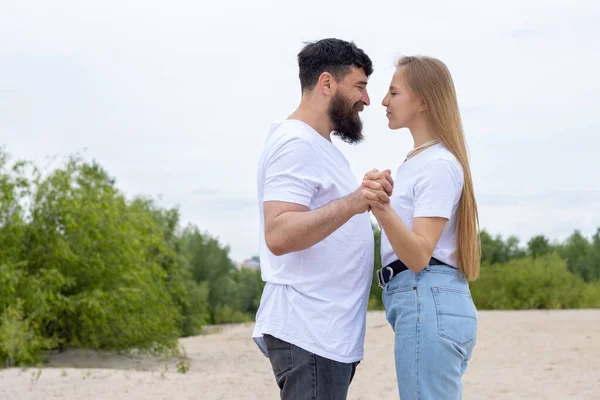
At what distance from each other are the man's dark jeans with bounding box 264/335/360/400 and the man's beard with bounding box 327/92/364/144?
0.81 meters

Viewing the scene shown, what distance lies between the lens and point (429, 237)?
8.77 feet

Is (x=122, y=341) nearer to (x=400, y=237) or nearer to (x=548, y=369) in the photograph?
(x=548, y=369)

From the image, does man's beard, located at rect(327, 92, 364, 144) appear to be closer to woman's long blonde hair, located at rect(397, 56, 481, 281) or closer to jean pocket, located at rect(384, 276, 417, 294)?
woman's long blonde hair, located at rect(397, 56, 481, 281)

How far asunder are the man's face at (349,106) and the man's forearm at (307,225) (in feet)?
1.43

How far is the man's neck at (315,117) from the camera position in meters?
2.97

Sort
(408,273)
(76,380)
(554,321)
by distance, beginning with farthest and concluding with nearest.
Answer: (554,321) < (76,380) < (408,273)

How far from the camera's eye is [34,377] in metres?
11.1

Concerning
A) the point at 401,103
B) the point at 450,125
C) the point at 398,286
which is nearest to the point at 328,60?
the point at 401,103

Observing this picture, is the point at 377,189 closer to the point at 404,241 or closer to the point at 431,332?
the point at 404,241

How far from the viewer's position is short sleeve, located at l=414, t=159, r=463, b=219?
2688 mm

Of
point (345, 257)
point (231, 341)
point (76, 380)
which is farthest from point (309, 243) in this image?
point (231, 341)

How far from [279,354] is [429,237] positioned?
0.66 meters

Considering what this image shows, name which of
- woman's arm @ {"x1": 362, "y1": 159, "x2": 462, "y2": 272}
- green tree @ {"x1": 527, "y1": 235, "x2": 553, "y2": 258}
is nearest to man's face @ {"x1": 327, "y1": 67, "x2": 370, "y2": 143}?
woman's arm @ {"x1": 362, "y1": 159, "x2": 462, "y2": 272}

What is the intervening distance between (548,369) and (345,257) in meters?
9.44
